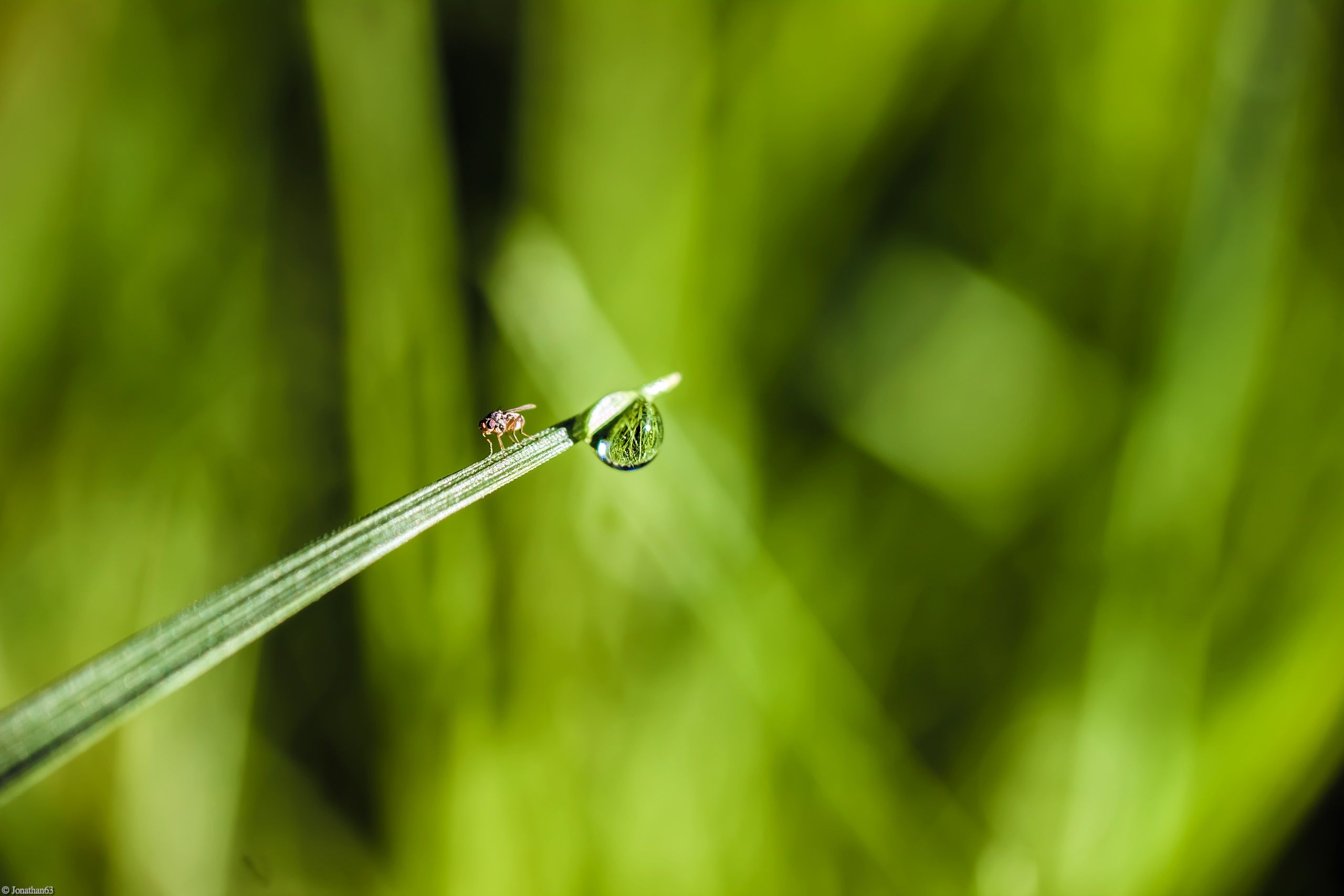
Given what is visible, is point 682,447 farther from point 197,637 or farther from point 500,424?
point 197,637

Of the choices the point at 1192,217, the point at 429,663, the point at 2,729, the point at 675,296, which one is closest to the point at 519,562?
the point at 429,663

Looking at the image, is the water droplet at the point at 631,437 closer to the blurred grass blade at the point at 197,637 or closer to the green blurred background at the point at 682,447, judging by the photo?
the blurred grass blade at the point at 197,637

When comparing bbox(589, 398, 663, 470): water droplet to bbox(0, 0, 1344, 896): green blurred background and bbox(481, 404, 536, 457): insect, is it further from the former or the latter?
bbox(0, 0, 1344, 896): green blurred background

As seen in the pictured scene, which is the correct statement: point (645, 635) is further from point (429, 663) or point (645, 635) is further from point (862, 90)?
point (862, 90)

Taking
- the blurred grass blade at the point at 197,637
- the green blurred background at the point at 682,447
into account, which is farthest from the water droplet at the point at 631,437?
the green blurred background at the point at 682,447

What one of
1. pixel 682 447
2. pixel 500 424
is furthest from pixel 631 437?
pixel 682 447

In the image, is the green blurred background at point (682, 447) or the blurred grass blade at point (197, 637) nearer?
the blurred grass blade at point (197, 637)

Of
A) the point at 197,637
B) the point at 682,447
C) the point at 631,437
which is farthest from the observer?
the point at 682,447
